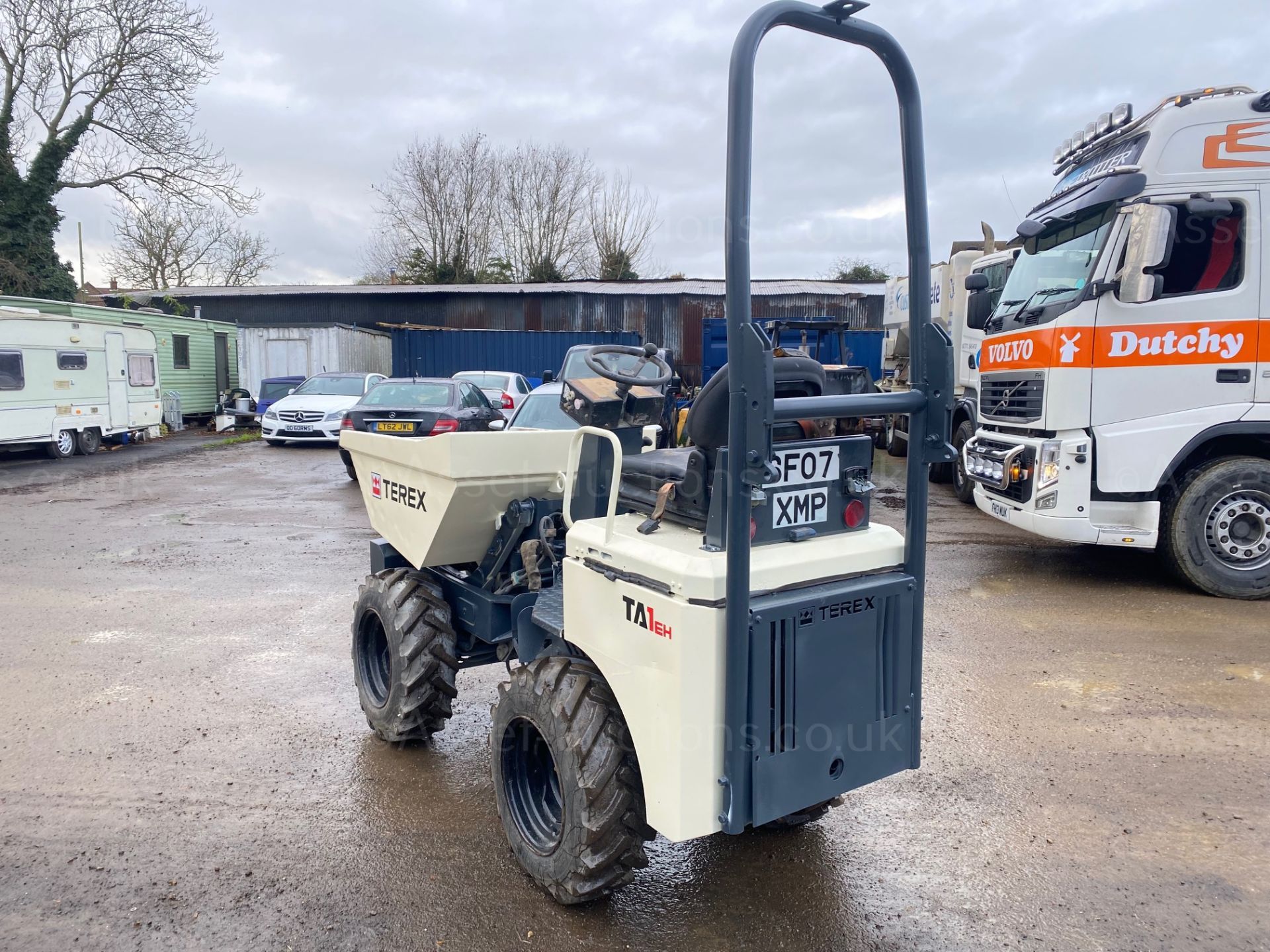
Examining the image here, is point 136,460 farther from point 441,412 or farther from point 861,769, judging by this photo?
point 861,769

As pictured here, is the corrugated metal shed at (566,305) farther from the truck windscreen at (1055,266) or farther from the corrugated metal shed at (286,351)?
the truck windscreen at (1055,266)

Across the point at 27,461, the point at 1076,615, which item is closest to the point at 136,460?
the point at 27,461

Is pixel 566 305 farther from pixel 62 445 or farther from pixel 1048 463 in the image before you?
pixel 1048 463

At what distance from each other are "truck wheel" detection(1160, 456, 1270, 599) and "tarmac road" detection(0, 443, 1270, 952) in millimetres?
223

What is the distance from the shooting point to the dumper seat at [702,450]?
255cm

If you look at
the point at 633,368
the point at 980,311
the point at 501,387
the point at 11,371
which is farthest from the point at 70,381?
the point at 633,368

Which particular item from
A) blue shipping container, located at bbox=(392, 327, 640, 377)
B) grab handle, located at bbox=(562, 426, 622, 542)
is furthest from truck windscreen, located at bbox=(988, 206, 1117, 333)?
blue shipping container, located at bbox=(392, 327, 640, 377)

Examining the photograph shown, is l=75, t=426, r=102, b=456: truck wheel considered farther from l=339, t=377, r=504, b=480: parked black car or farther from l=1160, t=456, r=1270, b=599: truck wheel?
l=1160, t=456, r=1270, b=599: truck wheel

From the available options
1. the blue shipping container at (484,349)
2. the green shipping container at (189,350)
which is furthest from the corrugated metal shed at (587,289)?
the green shipping container at (189,350)

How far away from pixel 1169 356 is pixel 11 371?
17.3 meters

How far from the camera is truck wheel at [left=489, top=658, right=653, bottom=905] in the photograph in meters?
2.67

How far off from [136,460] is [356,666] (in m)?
14.7

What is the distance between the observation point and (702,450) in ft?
8.63

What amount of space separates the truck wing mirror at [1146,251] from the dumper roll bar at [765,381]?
435cm
